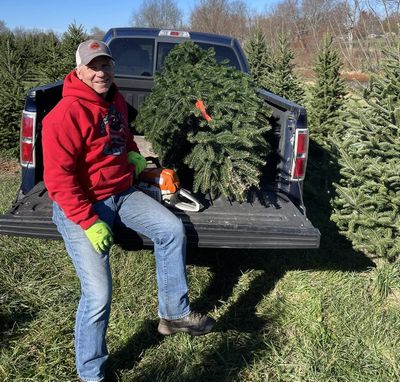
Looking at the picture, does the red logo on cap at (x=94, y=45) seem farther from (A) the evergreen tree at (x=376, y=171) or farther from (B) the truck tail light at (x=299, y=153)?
(A) the evergreen tree at (x=376, y=171)

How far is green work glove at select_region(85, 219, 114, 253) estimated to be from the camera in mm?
2371

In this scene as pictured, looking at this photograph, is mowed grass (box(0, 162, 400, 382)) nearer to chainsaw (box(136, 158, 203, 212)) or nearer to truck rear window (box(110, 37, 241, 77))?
chainsaw (box(136, 158, 203, 212))

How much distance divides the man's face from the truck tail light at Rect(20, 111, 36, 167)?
1098mm

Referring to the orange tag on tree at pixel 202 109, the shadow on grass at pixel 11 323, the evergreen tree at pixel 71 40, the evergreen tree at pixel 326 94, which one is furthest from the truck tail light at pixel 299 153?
the evergreen tree at pixel 71 40

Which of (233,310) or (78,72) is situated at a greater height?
(78,72)

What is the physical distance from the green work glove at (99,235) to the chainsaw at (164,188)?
2.92 ft

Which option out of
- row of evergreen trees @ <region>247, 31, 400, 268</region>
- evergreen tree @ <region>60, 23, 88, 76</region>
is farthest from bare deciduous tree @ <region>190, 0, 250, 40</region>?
row of evergreen trees @ <region>247, 31, 400, 268</region>

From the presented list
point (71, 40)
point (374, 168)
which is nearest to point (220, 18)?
point (71, 40)

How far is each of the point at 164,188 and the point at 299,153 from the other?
115 centimetres

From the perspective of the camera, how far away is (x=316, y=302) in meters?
3.47

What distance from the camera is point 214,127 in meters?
3.22

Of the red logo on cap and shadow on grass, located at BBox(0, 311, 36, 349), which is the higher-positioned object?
the red logo on cap

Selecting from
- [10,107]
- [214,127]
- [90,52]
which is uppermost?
[90,52]

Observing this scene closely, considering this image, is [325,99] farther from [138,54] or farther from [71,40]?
[71,40]
